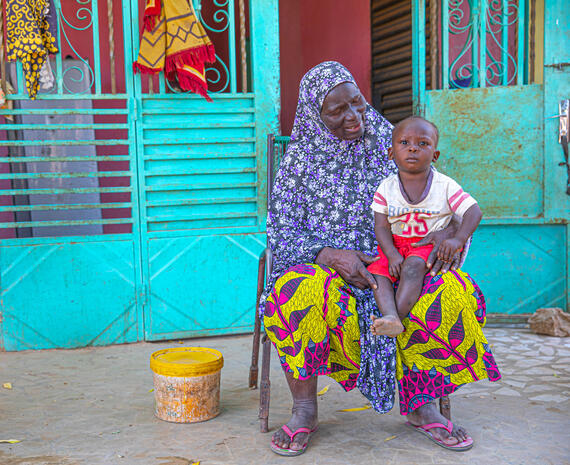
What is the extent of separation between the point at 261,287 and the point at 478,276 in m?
1.99

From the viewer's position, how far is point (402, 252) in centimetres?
225

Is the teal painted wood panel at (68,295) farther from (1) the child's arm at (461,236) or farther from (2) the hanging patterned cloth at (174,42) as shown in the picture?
(1) the child's arm at (461,236)

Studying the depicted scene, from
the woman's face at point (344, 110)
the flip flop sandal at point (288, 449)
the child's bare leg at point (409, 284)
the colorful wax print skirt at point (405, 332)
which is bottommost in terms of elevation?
the flip flop sandal at point (288, 449)

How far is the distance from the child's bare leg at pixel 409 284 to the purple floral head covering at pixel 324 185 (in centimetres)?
39

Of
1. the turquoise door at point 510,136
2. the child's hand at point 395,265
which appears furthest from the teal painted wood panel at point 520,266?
the child's hand at point 395,265

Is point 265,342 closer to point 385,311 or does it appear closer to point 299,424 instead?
point 299,424

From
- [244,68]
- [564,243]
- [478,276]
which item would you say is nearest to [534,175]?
[564,243]

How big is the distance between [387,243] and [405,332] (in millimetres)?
339

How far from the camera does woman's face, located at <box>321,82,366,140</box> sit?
7.88 ft

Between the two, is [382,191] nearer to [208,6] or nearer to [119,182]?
[119,182]

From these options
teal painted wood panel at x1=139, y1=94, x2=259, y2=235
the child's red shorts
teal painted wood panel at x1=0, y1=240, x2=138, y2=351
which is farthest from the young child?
teal painted wood panel at x1=0, y1=240, x2=138, y2=351

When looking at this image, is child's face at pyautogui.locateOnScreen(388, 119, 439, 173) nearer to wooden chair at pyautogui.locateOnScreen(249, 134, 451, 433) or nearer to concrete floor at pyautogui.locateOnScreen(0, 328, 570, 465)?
wooden chair at pyautogui.locateOnScreen(249, 134, 451, 433)

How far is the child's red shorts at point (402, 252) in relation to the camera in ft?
7.07

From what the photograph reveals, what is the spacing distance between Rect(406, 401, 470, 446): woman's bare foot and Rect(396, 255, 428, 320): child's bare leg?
0.45 meters
